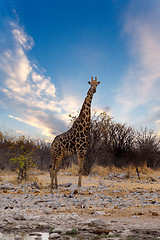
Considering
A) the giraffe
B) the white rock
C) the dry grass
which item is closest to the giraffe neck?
the giraffe

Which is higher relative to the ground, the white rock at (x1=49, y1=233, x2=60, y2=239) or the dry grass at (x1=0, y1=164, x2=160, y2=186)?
the dry grass at (x1=0, y1=164, x2=160, y2=186)

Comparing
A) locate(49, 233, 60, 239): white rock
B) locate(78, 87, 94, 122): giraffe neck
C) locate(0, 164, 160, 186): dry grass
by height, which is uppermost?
locate(78, 87, 94, 122): giraffe neck

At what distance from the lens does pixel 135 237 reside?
2627 mm

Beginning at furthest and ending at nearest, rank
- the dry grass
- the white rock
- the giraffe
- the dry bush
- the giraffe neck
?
the dry bush → the dry grass → the giraffe neck → the giraffe → the white rock

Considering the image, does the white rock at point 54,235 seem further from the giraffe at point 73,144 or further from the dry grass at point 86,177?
the dry grass at point 86,177

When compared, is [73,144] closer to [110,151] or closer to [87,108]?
[87,108]

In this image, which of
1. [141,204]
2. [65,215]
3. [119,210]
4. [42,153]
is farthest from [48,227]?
[42,153]

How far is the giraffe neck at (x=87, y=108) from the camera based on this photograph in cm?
828

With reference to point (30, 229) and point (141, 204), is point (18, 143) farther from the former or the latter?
point (30, 229)

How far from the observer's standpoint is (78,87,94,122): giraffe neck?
8.28m

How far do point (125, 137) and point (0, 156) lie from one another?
40.2 feet

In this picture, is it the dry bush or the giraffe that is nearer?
the giraffe

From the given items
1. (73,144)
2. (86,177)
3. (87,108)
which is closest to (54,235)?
(73,144)

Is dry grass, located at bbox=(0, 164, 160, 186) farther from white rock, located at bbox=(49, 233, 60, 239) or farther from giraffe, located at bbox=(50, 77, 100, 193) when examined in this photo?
white rock, located at bbox=(49, 233, 60, 239)
